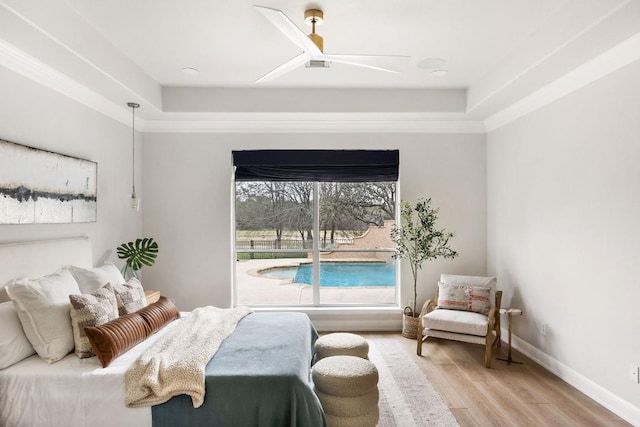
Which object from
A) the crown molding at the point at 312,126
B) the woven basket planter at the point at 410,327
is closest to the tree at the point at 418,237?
the woven basket planter at the point at 410,327

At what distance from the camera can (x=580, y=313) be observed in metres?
3.29

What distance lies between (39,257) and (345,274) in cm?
334

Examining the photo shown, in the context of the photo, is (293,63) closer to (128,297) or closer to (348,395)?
(128,297)

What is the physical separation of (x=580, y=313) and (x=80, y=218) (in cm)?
436

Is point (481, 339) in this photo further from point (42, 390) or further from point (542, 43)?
point (42, 390)

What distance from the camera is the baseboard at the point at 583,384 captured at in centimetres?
281

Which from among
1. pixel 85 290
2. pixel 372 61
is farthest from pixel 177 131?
pixel 372 61

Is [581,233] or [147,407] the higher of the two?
[581,233]

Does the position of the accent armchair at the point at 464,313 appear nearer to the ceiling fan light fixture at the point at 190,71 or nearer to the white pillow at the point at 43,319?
the white pillow at the point at 43,319

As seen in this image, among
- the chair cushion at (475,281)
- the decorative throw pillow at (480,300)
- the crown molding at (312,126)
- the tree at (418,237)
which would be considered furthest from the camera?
the crown molding at (312,126)

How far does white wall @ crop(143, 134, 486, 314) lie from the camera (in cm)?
492

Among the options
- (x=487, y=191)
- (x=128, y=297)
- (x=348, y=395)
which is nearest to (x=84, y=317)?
Result: (x=128, y=297)

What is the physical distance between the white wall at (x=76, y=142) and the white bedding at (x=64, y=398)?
3.62 ft

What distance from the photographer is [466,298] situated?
166 inches
